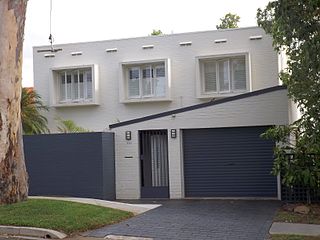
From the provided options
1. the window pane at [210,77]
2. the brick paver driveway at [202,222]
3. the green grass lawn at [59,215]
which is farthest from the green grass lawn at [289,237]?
the window pane at [210,77]

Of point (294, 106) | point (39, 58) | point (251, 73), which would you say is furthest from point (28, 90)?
point (294, 106)

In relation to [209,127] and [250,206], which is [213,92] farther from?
[250,206]

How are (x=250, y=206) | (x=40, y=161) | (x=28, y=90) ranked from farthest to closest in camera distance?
(x=28, y=90)
(x=40, y=161)
(x=250, y=206)

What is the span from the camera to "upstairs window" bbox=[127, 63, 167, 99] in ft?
76.4

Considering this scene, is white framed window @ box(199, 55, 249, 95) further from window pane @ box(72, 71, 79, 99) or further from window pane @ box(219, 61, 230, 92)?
window pane @ box(72, 71, 79, 99)

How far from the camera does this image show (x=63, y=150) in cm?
1844

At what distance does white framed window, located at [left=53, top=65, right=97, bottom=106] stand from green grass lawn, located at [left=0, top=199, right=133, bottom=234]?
10.6 metres

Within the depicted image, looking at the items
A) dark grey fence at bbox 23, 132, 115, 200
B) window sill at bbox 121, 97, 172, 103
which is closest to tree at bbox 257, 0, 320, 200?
dark grey fence at bbox 23, 132, 115, 200

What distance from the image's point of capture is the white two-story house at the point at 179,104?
1762cm

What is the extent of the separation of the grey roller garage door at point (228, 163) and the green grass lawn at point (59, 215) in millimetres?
4813

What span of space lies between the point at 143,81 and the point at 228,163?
7.16 m

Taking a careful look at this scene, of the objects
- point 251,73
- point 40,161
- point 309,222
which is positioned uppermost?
point 251,73

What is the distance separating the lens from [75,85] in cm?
2459

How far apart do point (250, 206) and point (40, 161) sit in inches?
293
